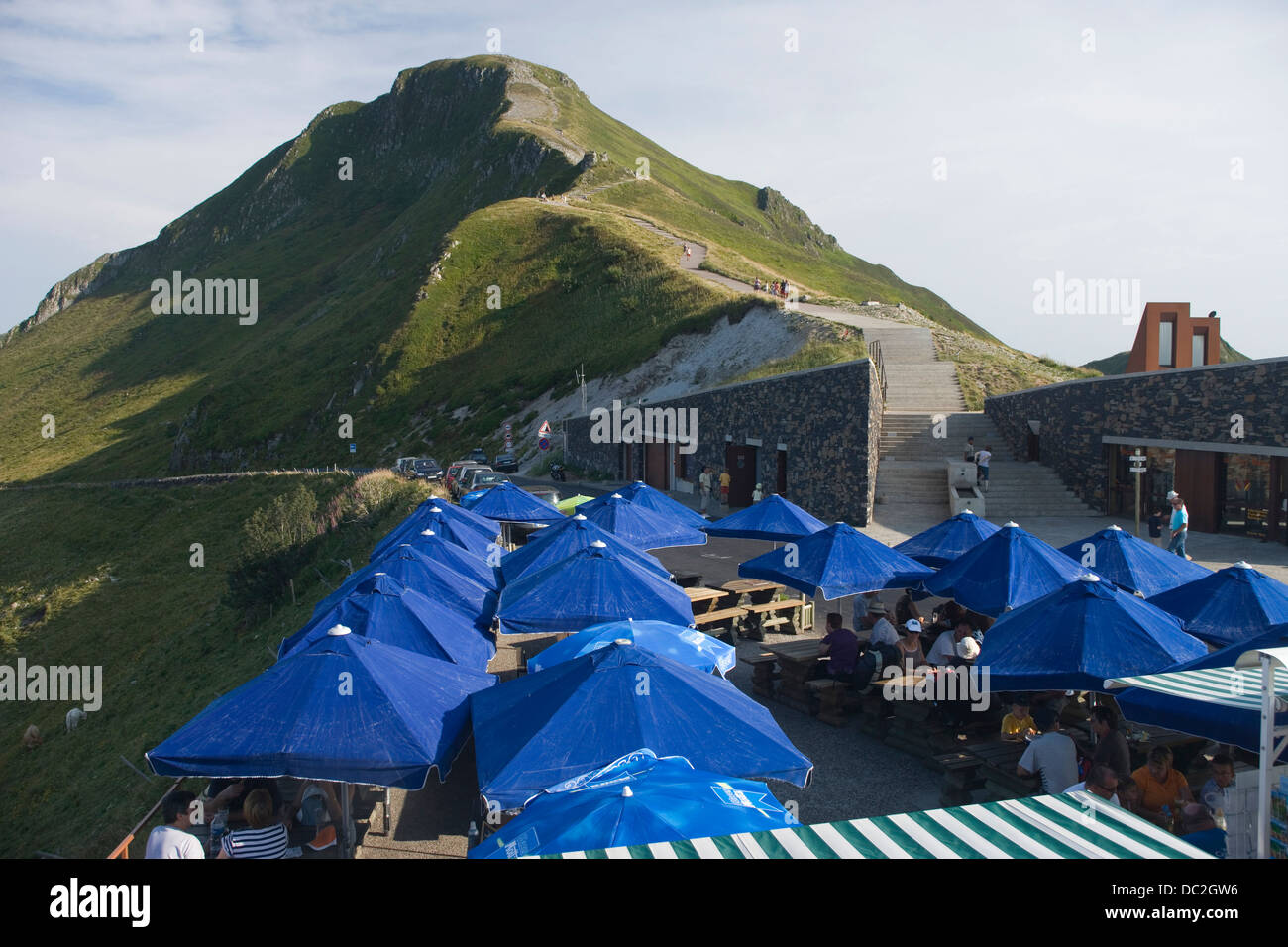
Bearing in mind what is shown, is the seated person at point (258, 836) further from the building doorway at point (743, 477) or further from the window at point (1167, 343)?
the window at point (1167, 343)

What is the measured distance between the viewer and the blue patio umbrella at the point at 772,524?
→ 15.8m

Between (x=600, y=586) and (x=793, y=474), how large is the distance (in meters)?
17.1

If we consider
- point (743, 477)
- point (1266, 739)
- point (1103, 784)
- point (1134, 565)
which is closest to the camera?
point (1266, 739)

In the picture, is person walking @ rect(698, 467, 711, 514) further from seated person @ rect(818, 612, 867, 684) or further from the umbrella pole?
the umbrella pole

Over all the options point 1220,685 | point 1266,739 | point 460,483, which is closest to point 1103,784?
point 1220,685

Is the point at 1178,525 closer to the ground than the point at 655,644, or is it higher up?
higher up

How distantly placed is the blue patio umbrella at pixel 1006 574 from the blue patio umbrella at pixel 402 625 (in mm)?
5954

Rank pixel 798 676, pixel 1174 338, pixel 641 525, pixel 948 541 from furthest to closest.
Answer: pixel 1174 338 → pixel 641 525 → pixel 948 541 → pixel 798 676

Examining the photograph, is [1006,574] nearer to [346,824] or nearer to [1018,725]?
[1018,725]

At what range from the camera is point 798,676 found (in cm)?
1178

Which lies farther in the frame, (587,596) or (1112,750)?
(587,596)

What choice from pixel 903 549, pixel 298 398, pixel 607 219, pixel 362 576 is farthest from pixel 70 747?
pixel 607 219

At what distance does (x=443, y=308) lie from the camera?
80000 mm

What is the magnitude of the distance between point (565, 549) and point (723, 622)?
3.31 metres
